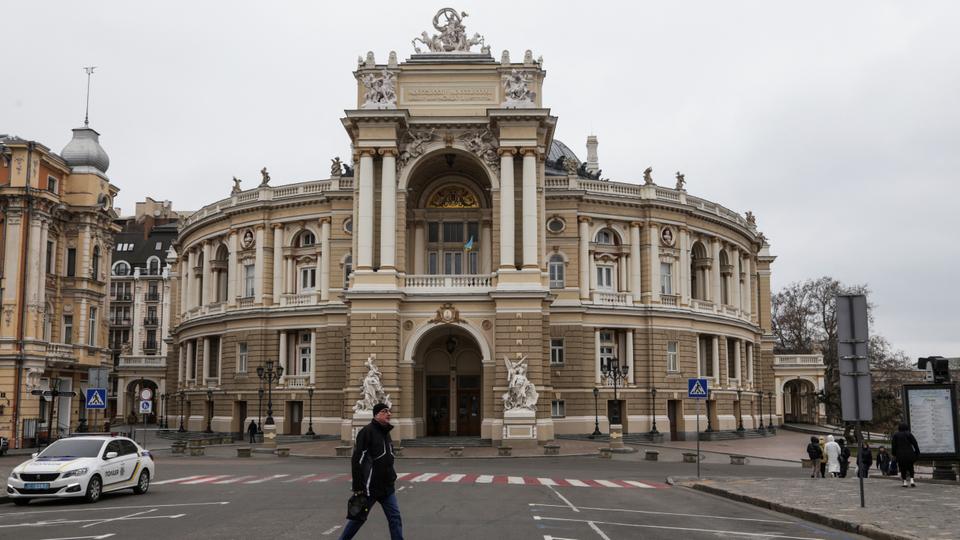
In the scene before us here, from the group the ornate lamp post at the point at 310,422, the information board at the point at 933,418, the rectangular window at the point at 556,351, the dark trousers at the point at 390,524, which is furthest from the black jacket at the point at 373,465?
the ornate lamp post at the point at 310,422

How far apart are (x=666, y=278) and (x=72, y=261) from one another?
36742 mm

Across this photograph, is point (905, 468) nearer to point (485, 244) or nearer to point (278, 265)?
point (485, 244)

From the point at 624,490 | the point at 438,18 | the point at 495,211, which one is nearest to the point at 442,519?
the point at 624,490

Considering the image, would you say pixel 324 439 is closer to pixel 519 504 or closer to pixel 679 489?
pixel 679 489

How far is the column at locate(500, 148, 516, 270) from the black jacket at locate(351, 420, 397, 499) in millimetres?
35653

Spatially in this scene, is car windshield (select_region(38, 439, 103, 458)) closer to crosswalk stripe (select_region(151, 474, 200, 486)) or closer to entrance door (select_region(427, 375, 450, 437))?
crosswalk stripe (select_region(151, 474, 200, 486))

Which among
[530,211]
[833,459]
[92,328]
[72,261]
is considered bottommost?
[833,459]

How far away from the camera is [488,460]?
38938 mm

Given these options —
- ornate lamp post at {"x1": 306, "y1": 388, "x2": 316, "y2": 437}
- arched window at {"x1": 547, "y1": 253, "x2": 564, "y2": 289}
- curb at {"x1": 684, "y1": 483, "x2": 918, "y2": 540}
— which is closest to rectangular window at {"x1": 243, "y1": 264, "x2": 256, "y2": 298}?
ornate lamp post at {"x1": 306, "y1": 388, "x2": 316, "y2": 437}

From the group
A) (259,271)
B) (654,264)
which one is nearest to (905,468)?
Result: (654,264)

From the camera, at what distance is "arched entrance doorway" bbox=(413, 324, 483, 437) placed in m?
51.7

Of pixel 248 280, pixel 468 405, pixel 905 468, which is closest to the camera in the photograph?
pixel 905 468

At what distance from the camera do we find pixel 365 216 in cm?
4853

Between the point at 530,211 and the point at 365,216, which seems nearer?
Answer: the point at 530,211
